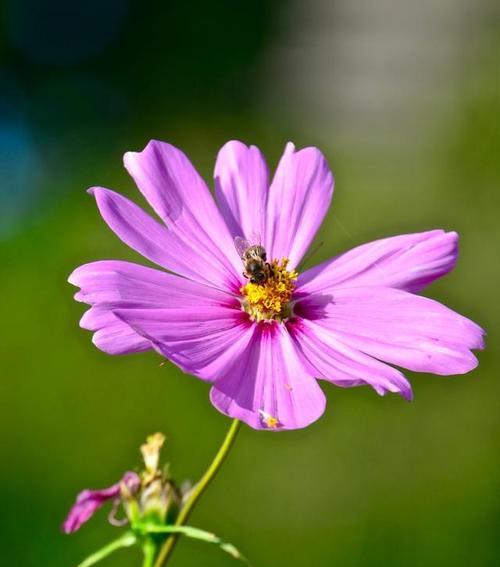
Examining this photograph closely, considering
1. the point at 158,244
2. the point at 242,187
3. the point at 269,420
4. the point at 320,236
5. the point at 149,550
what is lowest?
the point at 149,550

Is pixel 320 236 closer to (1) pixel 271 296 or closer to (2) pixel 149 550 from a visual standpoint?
(1) pixel 271 296

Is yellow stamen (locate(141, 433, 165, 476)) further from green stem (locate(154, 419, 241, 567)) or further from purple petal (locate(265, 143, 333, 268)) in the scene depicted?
purple petal (locate(265, 143, 333, 268))

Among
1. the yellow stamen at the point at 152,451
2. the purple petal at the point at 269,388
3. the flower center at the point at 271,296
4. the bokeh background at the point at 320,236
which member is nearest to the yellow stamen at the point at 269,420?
the purple petal at the point at 269,388

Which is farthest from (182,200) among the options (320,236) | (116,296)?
(320,236)

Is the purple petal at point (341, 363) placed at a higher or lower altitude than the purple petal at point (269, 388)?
higher

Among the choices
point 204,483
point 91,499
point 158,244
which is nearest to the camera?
point 204,483

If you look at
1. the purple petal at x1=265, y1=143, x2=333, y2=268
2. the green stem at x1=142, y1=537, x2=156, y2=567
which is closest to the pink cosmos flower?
the purple petal at x1=265, y1=143, x2=333, y2=268

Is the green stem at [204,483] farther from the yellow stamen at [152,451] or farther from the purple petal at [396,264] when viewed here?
the purple petal at [396,264]
